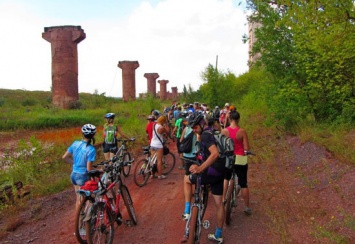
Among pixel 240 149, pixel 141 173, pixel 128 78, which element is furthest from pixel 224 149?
pixel 128 78

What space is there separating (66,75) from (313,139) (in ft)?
63.8

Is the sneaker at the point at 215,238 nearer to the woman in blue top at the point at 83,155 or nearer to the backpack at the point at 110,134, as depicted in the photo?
the woman in blue top at the point at 83,155

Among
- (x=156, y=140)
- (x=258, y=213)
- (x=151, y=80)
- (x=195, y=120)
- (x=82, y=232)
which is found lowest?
(x=258, y=213)

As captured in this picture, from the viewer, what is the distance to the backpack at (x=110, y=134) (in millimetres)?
9125

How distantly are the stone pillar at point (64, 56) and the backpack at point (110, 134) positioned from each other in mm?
18243

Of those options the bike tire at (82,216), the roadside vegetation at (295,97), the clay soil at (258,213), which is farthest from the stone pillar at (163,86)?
the bike tire at (82,216)

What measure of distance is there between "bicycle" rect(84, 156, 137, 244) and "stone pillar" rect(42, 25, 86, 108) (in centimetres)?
2129

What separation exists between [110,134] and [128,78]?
26.5m

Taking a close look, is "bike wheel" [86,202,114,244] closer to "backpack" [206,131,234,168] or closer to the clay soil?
the clay soil

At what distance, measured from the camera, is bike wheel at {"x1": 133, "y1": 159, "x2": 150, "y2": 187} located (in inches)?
355

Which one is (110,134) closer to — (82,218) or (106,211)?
(106,211)

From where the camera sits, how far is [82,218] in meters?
5.15

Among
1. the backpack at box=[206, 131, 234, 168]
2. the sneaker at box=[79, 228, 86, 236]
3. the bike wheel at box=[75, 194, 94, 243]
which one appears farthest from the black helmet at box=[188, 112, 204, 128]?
the sneaker at box=[79, 228, 86, 236]

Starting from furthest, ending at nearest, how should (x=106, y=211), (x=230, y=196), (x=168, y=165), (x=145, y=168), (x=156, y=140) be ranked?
1. (x=168, y=165)
2. (x=156, y=140)
3. (x=145, y=168)
4. (x=230, y=196)
5. (x=106, y=211)
